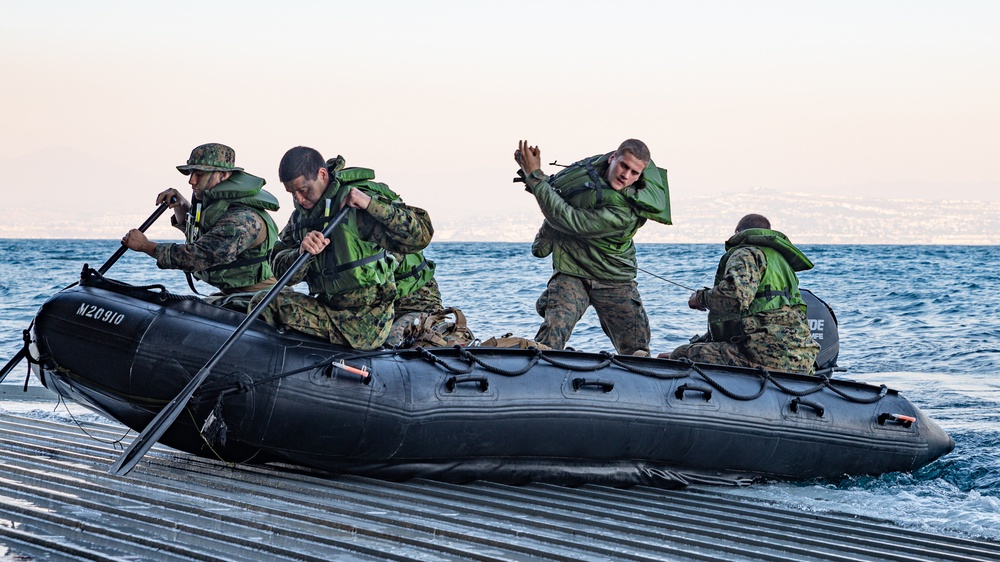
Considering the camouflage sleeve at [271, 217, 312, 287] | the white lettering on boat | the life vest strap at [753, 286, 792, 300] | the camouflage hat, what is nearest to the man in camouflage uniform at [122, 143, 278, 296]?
the camouflage hat

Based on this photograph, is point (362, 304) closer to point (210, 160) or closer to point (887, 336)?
point (210, 160)

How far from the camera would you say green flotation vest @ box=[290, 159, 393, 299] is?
4996 mm

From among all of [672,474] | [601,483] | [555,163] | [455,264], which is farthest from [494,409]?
[455,264]

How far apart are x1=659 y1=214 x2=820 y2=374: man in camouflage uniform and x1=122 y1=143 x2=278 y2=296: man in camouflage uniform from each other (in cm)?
234

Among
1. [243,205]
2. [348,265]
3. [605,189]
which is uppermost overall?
[605,189]

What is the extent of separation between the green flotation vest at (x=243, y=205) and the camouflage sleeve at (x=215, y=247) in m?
0.10

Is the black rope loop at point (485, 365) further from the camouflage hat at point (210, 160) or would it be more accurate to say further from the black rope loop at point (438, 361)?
the camouflage hat at point (210, 160)

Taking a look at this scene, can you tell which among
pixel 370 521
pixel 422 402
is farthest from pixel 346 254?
pixel 370 521

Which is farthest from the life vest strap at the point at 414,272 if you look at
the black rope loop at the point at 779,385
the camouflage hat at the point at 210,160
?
the black rope loop at the point at 779,385

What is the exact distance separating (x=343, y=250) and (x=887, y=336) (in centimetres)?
1129

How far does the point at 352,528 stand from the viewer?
3.97m

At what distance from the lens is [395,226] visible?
4926mm

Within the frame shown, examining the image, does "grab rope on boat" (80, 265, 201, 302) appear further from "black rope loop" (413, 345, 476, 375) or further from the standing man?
the standing man

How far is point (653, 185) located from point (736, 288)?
31.0 inches
